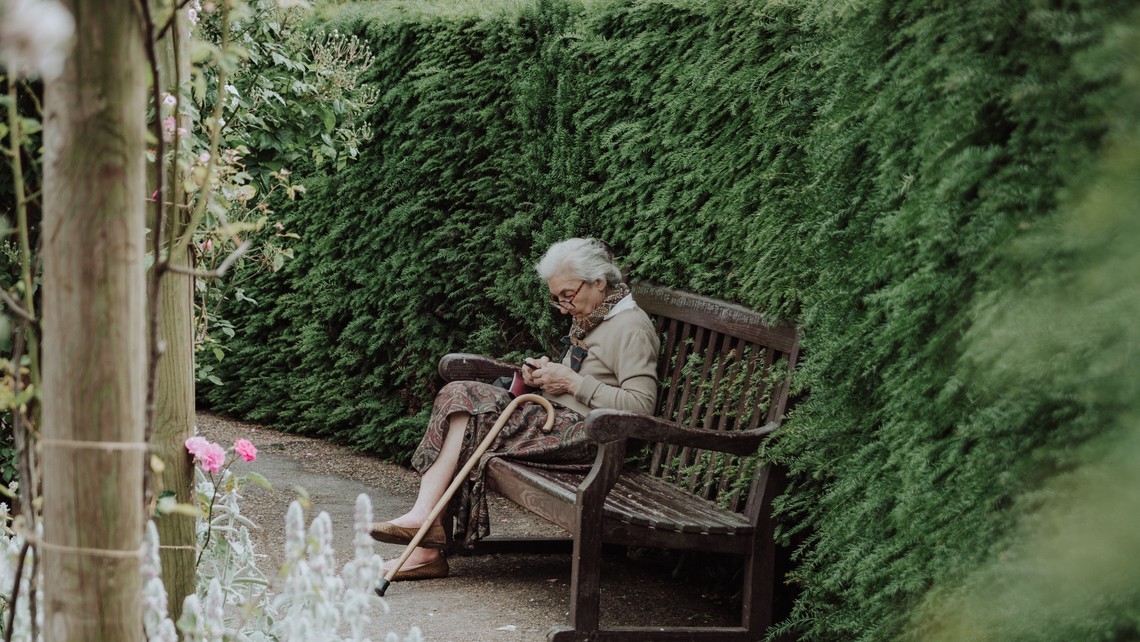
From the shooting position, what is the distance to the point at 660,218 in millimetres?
4758

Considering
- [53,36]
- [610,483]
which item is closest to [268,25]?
[610,483]

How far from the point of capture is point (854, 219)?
10.2 feet

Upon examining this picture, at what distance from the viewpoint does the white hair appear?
484 cm

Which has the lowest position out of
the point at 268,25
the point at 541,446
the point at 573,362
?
the point at 541,446

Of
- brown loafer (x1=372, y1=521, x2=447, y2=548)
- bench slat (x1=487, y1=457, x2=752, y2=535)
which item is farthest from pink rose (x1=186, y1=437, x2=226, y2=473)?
brown loafer (x1=372, y1=521, x2=447, y2=548)

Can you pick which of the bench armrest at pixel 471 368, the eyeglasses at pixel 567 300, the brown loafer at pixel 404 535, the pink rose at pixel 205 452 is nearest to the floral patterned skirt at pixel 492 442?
the brown loafer at pixel 404 535

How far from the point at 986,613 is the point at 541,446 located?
103 inches

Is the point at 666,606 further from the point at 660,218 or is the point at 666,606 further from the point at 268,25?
the point at 268,25

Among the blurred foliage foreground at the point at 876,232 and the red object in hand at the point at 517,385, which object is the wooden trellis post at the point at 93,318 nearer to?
the blurred foliage foreground at the point at 876,232

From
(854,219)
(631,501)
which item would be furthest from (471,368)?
(854,219)

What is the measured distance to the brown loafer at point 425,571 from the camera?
15.8 ft

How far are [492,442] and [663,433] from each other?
1.16 metres

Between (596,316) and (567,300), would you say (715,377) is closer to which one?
(596,316)

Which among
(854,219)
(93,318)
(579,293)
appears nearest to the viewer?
(93,318)
